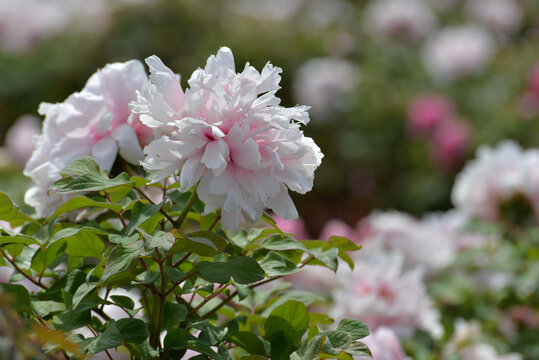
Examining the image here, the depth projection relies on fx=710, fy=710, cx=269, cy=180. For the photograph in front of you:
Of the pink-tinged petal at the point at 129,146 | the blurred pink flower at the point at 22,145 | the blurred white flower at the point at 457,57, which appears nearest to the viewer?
the pink-tinged petal at the point at 129,146

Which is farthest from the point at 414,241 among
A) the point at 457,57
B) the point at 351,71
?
the point at 351,71

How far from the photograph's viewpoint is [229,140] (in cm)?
81

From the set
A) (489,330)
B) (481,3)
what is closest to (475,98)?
(481,3)

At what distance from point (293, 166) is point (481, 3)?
251 inches

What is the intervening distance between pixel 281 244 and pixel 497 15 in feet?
20.1

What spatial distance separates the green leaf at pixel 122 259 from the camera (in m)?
0.79

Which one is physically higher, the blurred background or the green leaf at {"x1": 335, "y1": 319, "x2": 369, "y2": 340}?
the blurred background

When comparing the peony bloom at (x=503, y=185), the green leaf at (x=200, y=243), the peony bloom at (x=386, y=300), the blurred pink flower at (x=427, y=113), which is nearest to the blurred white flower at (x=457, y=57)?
the blurred pink flower at (x=427, y=113)

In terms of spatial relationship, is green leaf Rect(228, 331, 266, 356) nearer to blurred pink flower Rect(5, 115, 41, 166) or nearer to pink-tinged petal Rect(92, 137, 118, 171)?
pink-tinged petal Rect(92, 137, 118, 171)

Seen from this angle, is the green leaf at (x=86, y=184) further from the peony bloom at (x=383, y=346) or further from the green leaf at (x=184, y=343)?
the peony bloom at (x=383, y=346)

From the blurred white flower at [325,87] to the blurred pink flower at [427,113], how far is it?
574mm

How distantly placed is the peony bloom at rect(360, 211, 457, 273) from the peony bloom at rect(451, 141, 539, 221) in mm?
188

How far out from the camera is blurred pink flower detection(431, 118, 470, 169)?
14.7 feet

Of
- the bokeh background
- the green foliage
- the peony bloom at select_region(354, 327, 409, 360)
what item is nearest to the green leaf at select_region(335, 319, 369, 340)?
the green foliage
